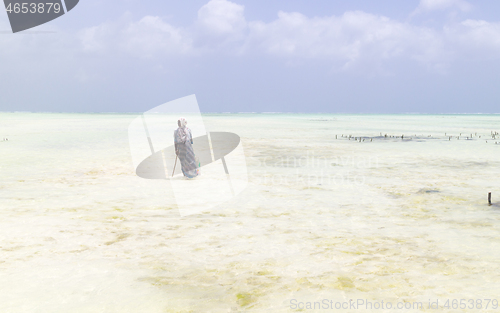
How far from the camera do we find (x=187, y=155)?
1274 centimetres

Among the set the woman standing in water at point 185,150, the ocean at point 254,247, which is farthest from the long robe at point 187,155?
the ocean at point 254,247

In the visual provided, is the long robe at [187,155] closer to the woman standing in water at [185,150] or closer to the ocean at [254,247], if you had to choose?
the woman standing in water at [185,150]

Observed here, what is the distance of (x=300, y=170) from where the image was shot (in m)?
14.4

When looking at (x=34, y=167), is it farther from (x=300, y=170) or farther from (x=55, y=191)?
(x=300, y=170)

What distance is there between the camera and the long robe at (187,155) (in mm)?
12734

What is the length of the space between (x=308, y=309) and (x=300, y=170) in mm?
10342

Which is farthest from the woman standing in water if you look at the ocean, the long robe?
the ocean

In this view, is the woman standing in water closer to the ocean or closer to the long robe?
the long robe

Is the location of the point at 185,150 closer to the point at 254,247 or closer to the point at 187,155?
the point at 187,155

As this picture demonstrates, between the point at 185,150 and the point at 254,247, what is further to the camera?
the point at 185,150

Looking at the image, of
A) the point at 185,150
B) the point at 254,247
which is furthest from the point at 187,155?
the point at 254,247

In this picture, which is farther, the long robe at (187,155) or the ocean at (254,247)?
the long robe at (187,155)

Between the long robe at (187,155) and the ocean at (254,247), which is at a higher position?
the long robe at (187,155)

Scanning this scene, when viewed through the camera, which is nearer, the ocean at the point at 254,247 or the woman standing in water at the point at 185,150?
the ocean at the point at 254,247
